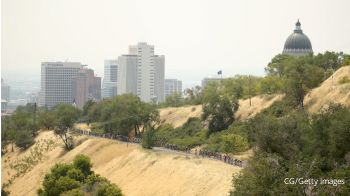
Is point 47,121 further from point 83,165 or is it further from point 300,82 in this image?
point 300,82

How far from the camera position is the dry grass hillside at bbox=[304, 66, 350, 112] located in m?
70.0

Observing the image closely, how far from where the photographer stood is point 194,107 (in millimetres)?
104625

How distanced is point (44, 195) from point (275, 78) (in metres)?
44.8

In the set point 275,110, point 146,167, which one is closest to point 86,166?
point 146,167

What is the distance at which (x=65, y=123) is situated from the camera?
101938 millimetres

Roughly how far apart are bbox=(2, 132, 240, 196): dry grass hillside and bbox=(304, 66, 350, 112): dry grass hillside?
49.5ft

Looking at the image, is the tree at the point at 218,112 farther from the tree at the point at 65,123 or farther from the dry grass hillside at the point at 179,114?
the tree at the point at 65,123

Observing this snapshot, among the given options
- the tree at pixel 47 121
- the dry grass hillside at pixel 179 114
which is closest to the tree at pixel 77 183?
the dry grass hillside at pixel 179 114

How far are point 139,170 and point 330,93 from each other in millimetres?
21677

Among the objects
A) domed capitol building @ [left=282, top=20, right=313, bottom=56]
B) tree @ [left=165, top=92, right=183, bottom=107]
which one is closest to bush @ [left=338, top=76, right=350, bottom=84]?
tree @ [left=165, top=92, right=183, bottom=107]

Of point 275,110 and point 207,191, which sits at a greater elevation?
point 275,110

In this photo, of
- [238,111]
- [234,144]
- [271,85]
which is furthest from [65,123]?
[234,144]

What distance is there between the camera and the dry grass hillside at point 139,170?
2299 inches

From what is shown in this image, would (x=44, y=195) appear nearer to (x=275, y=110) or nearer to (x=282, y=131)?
(x=282, y=131)
